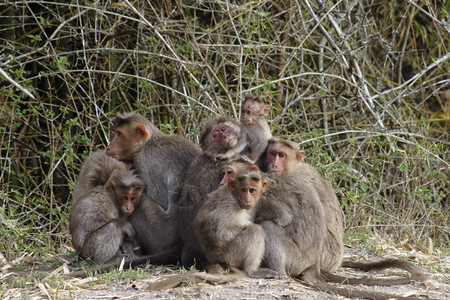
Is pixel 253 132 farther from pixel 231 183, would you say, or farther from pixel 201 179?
pixel 231 183

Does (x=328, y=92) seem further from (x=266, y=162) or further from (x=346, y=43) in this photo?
(x=266, y=162)

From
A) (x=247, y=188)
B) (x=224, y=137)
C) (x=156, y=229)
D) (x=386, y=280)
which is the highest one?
(x=224, y=137)

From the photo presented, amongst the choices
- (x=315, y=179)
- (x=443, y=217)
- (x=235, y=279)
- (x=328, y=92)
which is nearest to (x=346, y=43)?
(x=328, y=92)

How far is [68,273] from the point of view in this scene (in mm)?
5504

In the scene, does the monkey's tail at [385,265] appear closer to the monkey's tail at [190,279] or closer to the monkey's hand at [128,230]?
the monkey's tail at [190,279]

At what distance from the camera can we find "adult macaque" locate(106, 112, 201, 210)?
6.18 m

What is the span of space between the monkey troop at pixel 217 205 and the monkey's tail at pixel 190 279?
21 centimetres

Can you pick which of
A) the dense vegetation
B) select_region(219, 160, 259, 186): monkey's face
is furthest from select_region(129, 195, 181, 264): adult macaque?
the dense vegetation

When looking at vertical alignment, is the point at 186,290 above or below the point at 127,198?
below

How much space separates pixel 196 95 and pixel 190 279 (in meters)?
3.66

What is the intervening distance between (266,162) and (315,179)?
479 millimetres

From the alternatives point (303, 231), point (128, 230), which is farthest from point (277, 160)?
point (128, 230)

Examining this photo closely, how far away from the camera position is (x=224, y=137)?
5875 millimetres

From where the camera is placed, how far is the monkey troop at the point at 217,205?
17.5 feet
